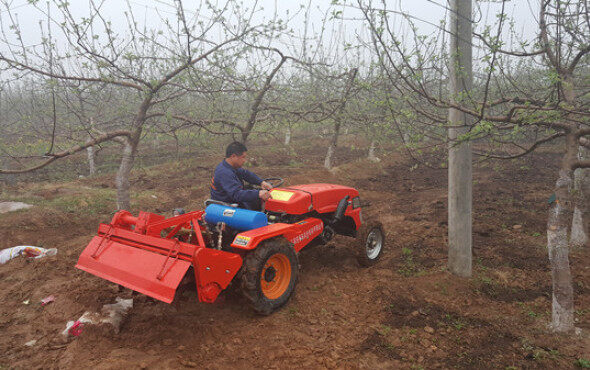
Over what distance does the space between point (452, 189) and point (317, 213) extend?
1.71 metres

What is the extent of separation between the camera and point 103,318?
10.1 ft

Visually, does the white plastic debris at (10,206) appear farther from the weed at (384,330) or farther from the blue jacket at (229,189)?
the weed at (384,330)

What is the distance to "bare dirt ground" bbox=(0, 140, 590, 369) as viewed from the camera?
273 centimetres

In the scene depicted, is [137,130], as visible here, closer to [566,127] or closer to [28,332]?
[28,332]

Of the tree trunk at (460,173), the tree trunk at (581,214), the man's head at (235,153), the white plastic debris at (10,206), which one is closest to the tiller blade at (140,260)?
the man's head at (235,153)

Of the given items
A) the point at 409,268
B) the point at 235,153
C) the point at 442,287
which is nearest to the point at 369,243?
the point at 409,268

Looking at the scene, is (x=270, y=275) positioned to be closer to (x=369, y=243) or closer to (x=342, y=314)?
(x=342, y=314)

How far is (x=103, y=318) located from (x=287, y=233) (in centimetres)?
191

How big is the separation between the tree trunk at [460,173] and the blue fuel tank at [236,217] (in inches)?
88.8

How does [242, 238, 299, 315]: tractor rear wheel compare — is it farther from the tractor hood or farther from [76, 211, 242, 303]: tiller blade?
the tractor hood

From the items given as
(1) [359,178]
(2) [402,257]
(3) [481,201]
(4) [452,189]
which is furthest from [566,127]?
(1) [359,178]

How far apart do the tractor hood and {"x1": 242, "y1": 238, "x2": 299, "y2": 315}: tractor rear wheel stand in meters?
0.65

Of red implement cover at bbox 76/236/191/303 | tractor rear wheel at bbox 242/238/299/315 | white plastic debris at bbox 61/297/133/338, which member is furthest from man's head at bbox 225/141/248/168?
white plastic debris at bbox 61/297/133/338

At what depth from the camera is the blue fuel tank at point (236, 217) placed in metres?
3.52
